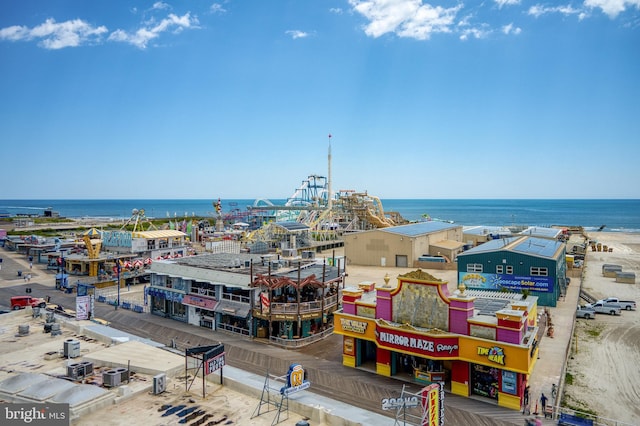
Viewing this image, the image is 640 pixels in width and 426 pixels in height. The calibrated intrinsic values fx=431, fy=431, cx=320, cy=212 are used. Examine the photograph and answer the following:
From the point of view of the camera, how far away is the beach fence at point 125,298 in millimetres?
42312

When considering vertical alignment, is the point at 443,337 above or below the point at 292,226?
below

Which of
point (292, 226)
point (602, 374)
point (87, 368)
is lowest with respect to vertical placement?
point (602, 374)

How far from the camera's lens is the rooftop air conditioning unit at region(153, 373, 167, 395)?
18719 mm

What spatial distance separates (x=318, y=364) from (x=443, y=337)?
28.4 ft

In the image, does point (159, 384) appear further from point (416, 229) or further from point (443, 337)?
point (416, 229)

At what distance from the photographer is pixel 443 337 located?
75.0 ft

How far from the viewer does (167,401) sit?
18125 millimetres

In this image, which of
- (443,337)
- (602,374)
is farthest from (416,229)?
(443,337)

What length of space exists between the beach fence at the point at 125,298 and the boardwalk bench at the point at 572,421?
116 feet

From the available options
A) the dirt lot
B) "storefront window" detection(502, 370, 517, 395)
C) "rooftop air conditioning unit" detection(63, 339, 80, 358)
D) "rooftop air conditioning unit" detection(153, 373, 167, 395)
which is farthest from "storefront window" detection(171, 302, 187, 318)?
the dirt lot

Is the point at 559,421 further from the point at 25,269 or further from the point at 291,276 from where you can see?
the point at 25,269

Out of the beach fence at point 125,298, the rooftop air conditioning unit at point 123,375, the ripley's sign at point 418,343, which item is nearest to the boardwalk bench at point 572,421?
the ripley's sign at point 418,343

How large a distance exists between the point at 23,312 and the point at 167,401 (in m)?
22.4

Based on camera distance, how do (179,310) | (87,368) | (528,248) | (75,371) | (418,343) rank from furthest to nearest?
(528,248) < (179,310) < (418,343) < (87,368) < (75,371)
